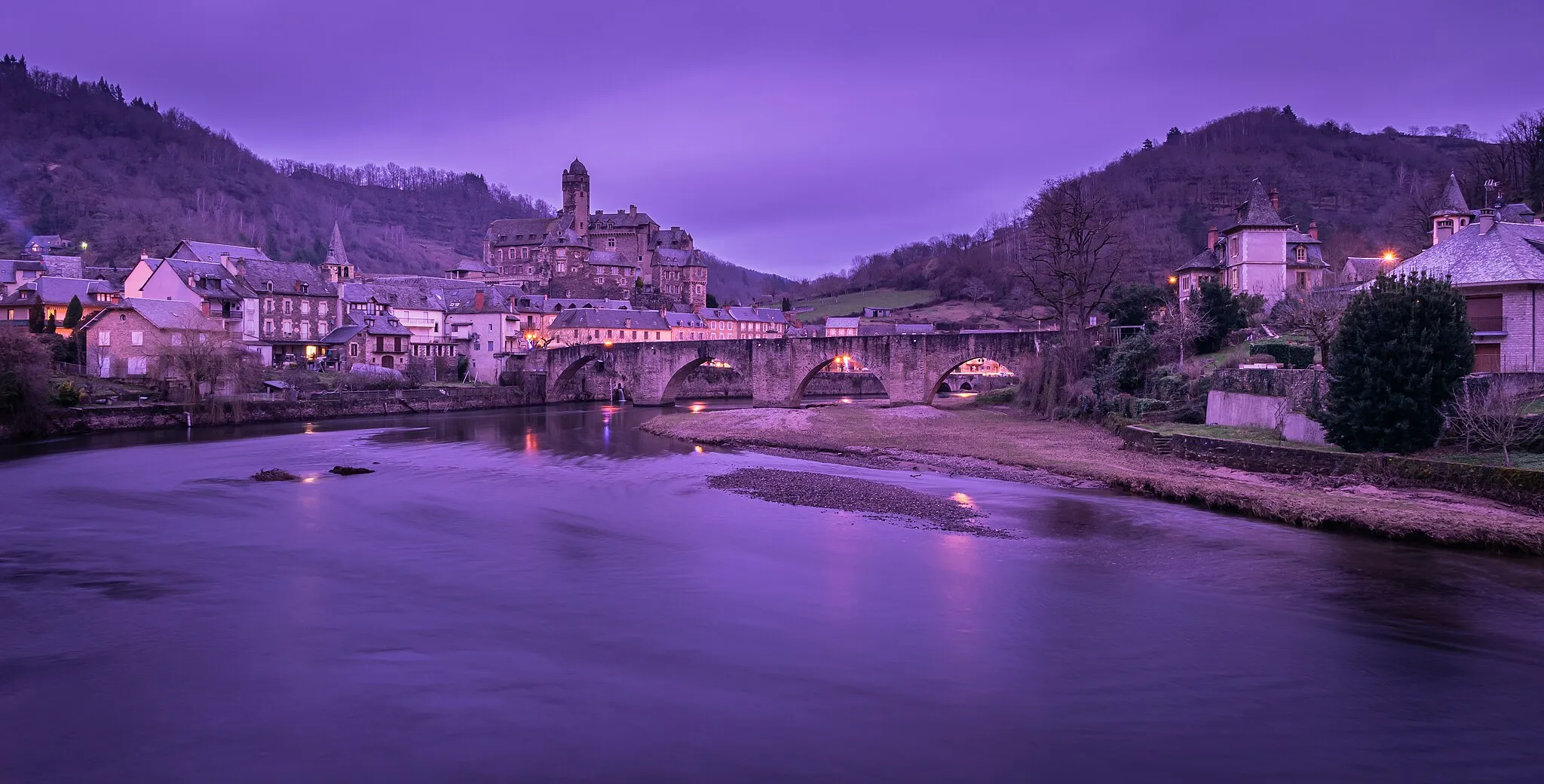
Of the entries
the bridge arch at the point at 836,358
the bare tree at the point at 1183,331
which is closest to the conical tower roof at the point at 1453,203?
the bare tree at the point at 1183,331

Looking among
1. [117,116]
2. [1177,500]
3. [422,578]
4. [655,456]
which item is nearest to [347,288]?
[655,456]

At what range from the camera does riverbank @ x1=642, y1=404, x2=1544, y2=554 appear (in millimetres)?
15211

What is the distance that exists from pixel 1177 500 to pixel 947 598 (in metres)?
9.23

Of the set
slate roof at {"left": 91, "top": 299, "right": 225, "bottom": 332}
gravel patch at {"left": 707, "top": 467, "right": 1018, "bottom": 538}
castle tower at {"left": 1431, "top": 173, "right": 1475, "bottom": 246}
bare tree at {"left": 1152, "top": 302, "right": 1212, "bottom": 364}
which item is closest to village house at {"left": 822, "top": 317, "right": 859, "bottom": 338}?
castle tower at {"left": 1431, "top": 173, "right": 1475, "bottom": 246}

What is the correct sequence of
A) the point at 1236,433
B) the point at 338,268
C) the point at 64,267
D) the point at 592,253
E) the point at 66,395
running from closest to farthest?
the point at 1236,433, the point at 66,395, the point at 64,267, the point at 338,268, the point at 592,253

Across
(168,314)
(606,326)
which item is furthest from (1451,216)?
(168,314)

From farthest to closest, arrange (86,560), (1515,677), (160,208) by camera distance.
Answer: (160,208), (86,560), (1515,677)

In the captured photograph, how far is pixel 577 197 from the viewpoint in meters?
114

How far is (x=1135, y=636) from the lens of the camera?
1155cm

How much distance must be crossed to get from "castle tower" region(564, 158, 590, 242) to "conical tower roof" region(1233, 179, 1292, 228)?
85.6 m

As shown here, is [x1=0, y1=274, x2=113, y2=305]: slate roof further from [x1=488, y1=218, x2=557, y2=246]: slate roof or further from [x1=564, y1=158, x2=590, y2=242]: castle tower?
[x1=564, y1=158, x2=590, y2=242]: castle tower

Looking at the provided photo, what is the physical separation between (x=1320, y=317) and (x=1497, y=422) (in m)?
9.13

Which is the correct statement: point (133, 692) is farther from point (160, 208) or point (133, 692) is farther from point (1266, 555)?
point (160, 208)

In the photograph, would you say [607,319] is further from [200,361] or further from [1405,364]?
[1405,364]
